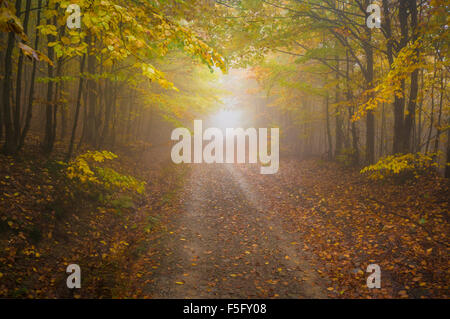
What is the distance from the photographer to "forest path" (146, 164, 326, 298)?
17.3 ft

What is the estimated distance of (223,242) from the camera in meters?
7.40

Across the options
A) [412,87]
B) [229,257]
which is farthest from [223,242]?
[412,87]

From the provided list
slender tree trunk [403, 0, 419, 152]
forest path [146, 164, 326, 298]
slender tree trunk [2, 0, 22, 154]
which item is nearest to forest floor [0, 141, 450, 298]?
forest path [146, 164, 326, 298]

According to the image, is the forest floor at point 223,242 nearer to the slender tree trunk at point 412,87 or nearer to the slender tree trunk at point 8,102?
the slender tree trunk at point 8,102

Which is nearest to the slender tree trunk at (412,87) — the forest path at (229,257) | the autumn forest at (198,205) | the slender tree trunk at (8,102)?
the autumn forest at (198,205)

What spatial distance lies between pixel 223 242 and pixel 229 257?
85cm

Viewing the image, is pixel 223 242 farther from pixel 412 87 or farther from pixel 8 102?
pixel 412 87

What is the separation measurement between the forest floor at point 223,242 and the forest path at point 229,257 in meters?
0.03

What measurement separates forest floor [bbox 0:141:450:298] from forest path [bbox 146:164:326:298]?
1.1 inches

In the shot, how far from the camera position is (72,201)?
7.56m

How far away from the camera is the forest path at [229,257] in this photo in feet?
17.3
